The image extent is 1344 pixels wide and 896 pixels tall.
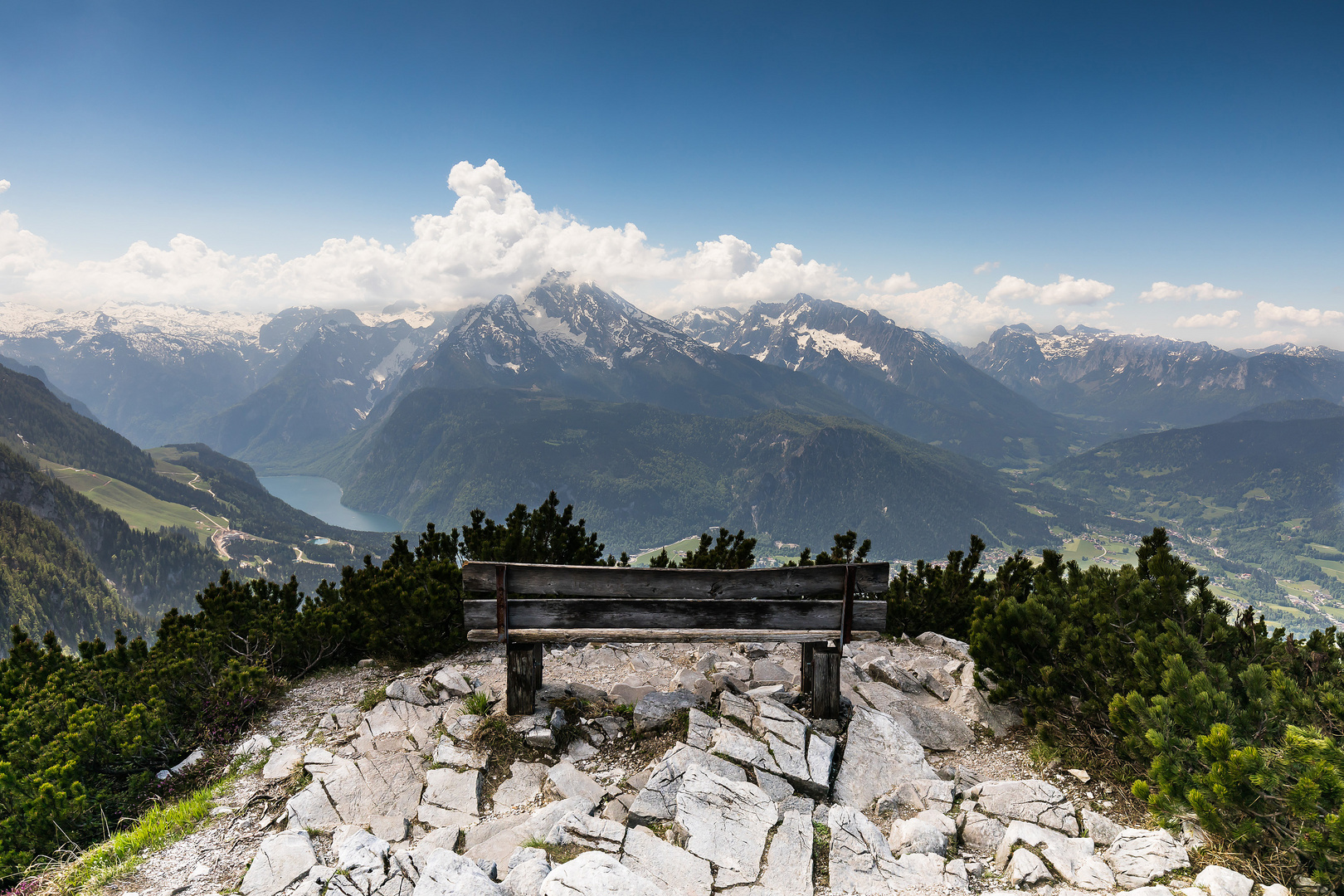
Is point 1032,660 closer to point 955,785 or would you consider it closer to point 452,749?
point 955,785

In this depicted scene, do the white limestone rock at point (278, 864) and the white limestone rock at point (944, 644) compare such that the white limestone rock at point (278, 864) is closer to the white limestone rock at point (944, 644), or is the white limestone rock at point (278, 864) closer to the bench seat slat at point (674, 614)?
the bench seat slat at point (674, 614)

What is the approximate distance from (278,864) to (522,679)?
289 centimetres

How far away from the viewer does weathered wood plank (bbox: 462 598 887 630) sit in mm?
6969

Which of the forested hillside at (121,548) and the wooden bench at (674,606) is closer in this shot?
the wooden bench at (674,606)

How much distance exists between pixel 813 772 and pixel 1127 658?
13.2 ft

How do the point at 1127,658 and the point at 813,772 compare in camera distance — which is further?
the point at 1127,658

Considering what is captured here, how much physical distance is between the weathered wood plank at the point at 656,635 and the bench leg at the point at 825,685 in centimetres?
33

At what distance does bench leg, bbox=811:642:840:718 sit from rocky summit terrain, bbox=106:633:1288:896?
0.58 feet

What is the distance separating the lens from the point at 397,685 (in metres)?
8.34

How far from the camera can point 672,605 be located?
23.1 ft

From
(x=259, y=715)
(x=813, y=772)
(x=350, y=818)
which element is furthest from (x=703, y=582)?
(x=259, y=715)

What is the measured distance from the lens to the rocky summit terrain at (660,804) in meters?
4.77

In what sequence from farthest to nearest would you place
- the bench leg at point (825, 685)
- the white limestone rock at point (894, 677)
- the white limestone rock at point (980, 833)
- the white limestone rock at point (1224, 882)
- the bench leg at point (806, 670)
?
the white limestone rock at point (894, 677) → the bench leg at point (806, 670) → the bench leg at point (825, 685) → the white limestone rock at point (980, 833) → the white limestone rock at point (1224, 882)

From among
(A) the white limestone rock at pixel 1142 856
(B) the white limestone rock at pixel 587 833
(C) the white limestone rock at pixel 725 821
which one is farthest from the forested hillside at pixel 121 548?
(A) the white limestone rock at pixel 1142 856
